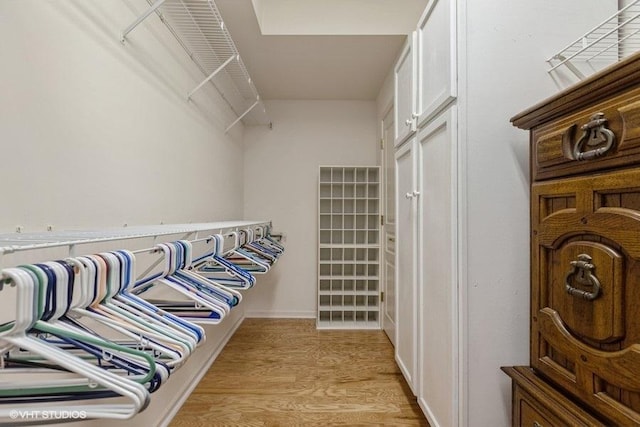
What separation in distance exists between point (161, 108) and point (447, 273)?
159 centimetres

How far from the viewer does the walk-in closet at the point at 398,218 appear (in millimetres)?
735

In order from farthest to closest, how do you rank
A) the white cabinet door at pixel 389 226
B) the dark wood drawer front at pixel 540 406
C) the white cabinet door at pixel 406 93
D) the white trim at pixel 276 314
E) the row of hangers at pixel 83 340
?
the white trim at pixel 276 314 → the white cabinet door at pixel 389 226 → the white cabinet door at pixel 406 93 → the dark wood drawer front at pixel 540 406 → the row of hangers at pixel 83 340

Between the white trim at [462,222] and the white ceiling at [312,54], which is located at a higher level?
the white ceiling at [312,54]

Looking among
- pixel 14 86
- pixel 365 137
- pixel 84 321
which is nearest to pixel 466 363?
pixel 84 321

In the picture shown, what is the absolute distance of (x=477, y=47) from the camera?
1229mm

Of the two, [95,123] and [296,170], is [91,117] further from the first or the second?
[296,170]

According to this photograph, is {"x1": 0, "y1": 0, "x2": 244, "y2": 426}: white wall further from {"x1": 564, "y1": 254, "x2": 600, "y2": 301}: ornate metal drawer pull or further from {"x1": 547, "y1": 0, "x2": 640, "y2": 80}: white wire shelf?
{"x1": 547, "y1": 0, "x2": 640, "y2": 80}: white wire shelf

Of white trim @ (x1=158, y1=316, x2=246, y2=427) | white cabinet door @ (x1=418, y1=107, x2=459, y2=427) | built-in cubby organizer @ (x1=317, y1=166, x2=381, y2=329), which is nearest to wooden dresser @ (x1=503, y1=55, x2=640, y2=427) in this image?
white cabinet door @ (x1=418, y1=107, x2=459, y2=427)

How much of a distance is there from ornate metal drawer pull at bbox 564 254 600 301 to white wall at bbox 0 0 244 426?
1483 mm

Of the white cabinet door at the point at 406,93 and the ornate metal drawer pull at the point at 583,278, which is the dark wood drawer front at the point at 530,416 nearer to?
the ornate metal drawer pull at the point at 583,278

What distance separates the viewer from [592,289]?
0.83m

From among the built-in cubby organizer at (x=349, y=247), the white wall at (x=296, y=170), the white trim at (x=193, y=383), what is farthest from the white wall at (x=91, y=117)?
the built-in cubby organizer at (x=349, y=247)

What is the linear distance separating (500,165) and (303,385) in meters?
1.81

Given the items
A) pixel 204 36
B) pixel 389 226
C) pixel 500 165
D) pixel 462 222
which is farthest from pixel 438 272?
pixel 204 36
